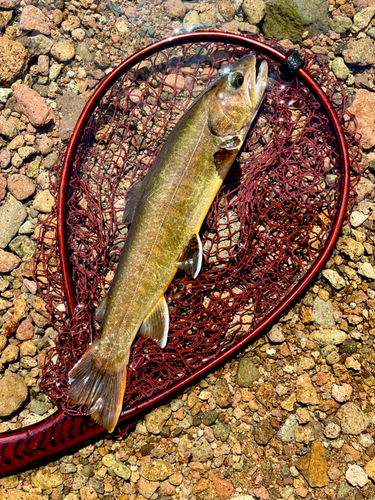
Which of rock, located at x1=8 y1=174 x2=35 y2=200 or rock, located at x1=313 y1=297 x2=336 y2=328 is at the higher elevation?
rock, located at x1=8 y1=174 x2=35 y2=200

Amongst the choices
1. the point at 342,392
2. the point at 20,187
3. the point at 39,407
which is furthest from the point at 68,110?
the point at 342,392

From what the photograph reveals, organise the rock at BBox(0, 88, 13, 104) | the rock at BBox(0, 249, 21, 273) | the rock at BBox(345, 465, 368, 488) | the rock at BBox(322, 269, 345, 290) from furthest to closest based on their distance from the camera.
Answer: the rock at BBox(0, 88, 13, 104)
the rock at BBox(0, 249, 21, 273)
the rock at BBox(322, 269, 345, 290)
the rock at BBox(345, 465, 368, 488)

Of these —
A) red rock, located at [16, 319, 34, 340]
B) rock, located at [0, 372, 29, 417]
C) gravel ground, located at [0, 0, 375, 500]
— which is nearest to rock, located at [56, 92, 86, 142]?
gravel ground, located at [0, 0, 375, 500]

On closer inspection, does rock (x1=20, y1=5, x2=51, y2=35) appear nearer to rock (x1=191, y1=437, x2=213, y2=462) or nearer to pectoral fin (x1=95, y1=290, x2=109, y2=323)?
pectoral fin (x1=95, y1=290, x2=109, y2=323)

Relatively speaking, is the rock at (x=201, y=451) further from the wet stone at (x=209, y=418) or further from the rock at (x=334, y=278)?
the rock at (x=334, y=278)

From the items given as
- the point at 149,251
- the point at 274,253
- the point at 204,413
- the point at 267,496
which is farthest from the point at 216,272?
the point at 267,496

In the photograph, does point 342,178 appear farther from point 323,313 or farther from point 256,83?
point 323,313

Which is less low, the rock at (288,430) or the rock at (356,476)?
the rock at (288,430)

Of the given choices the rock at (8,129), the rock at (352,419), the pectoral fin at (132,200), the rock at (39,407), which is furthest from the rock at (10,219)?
the rock at (352,419)
